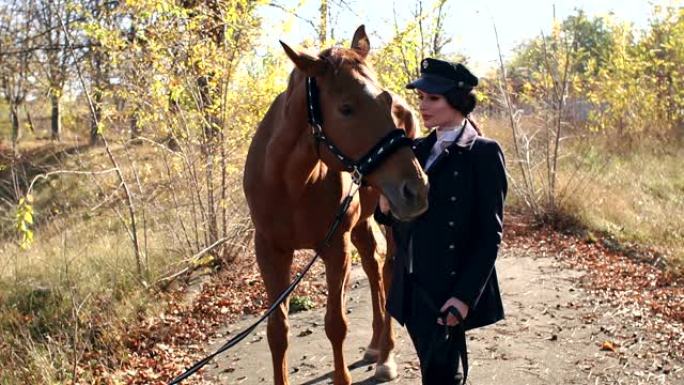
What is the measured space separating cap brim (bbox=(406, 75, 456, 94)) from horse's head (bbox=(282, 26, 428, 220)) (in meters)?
0.26

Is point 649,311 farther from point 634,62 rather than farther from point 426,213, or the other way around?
point 634,62

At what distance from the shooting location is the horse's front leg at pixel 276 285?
3.83m

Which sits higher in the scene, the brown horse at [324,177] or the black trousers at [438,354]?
the brown horse at [324,177]

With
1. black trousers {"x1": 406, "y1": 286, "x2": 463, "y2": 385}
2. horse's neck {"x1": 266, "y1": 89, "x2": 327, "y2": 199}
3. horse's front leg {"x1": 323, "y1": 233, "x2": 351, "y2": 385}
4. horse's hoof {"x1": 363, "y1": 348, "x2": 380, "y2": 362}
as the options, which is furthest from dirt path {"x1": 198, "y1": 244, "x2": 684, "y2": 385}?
black trousers {"x1": 406, "y1": 286, "x2": 463, "y2": 385}

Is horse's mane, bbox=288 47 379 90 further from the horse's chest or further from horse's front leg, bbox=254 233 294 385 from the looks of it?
horse's front leg, bbox=254 233 294 385

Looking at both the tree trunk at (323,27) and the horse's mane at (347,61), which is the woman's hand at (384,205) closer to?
the horse's mane at (347,61)

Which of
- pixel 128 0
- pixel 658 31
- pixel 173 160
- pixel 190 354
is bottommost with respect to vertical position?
pixel 190 354

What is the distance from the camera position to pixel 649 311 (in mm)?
6012

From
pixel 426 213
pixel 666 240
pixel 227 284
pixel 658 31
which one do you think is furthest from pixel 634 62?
pixel 426 213

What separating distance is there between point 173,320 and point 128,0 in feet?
10.9

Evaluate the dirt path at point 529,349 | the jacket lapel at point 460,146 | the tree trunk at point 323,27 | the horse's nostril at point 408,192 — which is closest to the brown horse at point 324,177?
the horse's nostril at point 408,192

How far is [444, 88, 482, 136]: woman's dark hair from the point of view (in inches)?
99.5

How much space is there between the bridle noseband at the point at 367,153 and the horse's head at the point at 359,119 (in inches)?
0.8

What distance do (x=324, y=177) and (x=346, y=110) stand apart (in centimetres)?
88
